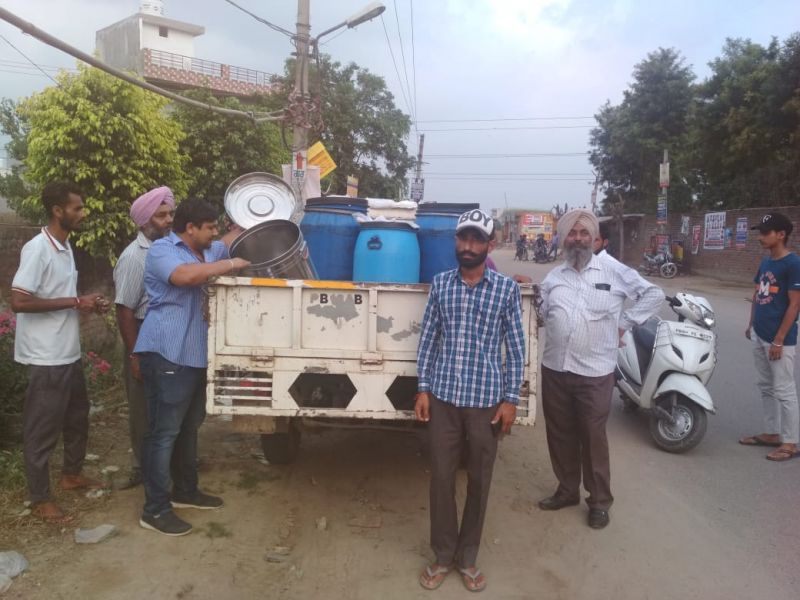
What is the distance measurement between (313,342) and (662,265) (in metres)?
21.9

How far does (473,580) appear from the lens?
3.06 metres

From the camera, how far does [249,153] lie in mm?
13453

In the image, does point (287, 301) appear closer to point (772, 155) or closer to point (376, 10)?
point (376, 10)

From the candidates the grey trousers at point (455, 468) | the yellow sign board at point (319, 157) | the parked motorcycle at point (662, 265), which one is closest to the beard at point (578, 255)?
the grey trousers at point (455, 468)

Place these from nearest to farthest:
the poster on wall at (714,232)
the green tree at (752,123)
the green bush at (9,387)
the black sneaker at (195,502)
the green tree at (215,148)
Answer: the black sneaker at (195,502), the green bush at (9,387), the green tree at (215,148), the green tree at (752,123), the poster on wall at (714,232)

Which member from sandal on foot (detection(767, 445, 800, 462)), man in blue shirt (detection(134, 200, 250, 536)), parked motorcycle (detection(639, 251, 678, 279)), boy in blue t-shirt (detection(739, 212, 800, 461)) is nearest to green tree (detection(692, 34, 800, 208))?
parked motorcycle (detection(639, 251, 678, 279))

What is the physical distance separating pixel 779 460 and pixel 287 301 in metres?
3.87

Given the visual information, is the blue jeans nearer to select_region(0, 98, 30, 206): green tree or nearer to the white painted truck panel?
the white painted truck panel

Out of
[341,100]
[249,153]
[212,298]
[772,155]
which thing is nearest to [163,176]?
[249,153]

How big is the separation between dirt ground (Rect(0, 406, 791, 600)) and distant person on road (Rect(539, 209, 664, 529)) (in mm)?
424

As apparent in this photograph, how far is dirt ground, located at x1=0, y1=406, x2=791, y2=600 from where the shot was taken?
3053 mm

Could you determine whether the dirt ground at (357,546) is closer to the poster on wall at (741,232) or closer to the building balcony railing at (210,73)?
the poster on wall at (741,232)

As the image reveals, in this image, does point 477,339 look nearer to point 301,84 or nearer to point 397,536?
point 397,536

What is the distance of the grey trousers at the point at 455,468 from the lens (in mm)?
3045
